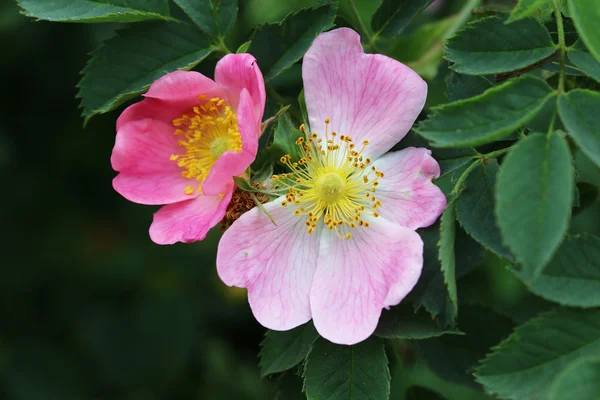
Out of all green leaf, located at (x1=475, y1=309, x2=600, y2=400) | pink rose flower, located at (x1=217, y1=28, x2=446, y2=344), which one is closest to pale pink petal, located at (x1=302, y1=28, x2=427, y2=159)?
pink rose flower, located at (x1=217, y1=28, x2=446, y2=344)

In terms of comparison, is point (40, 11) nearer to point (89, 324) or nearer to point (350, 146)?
point (350, 146)

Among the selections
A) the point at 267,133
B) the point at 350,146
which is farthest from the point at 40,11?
the point at 350,146

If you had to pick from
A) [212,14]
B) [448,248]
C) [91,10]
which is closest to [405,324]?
[448,248]

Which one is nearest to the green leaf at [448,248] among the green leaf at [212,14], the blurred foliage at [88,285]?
the green leaf at [212,14]

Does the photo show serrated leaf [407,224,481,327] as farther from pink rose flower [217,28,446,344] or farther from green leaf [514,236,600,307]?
green leaf [514,236,600,307]

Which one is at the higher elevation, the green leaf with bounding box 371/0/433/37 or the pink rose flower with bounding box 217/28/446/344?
the green leaf with bounding box 371/0/433/37

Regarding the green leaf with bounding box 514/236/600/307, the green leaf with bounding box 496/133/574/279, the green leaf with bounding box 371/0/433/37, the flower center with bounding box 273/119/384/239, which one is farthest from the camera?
the green leaf with bounding box 371/0/433/37
